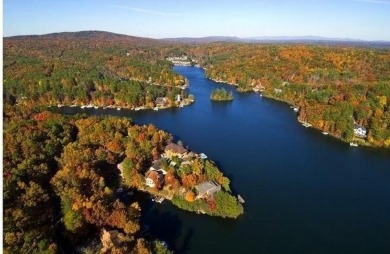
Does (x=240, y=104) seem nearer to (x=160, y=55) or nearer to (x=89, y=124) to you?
(x=89, y=124)

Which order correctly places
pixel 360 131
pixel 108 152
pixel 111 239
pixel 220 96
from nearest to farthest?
pixel 111 239
pixel 108 152
pixel 360 131
pixel 220 96

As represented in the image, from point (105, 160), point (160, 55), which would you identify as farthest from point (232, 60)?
point (105, 160)

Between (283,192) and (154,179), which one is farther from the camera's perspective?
(283,192)

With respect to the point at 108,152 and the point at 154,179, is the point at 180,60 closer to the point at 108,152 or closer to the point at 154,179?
the point at 108,152

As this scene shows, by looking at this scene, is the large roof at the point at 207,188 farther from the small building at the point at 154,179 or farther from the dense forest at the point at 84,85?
the dense forest at the point at 84,85

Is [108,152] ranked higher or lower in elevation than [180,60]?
higher

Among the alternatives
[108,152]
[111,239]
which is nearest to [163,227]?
[111,239]

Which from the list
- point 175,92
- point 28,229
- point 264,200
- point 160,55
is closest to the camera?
point 28,229

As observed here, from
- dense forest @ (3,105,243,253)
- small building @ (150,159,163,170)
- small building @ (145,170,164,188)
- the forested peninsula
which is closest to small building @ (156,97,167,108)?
the forested peninsula

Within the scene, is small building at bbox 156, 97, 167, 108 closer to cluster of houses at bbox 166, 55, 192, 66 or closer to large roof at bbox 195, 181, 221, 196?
large roof at bbox 195, 181, 221, 196
